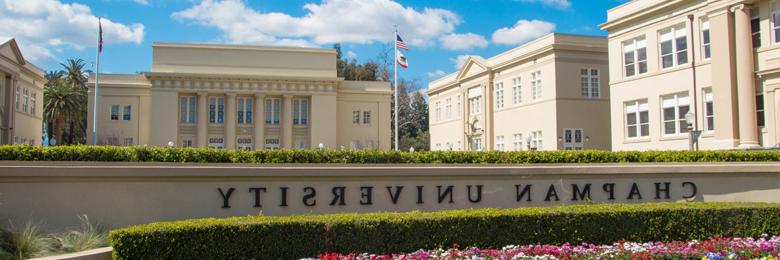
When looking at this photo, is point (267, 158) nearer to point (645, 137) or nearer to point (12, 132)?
point (645, 137)

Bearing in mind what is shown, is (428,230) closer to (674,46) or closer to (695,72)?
(695,72)

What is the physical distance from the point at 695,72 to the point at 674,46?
2.02 meters

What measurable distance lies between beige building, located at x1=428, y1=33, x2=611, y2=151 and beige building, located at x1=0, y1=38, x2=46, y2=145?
3319cm

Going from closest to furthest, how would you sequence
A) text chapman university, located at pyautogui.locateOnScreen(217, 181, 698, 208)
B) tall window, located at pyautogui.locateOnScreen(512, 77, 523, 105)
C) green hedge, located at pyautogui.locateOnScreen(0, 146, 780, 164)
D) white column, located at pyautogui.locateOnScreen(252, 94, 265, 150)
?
1. text chapman university, located at pyautogui.locateOnScreen(217, 181, 698, 208)
2. green hedge, located at pyautogui.locateOnScreen(0, 146, 780, 164)
3. tall window, located at pyautogui.locateOnScreen(512, 77, 523, 105)
4. white column, located at pyautogui.locateOnScreen(252, 94, 265, 150)

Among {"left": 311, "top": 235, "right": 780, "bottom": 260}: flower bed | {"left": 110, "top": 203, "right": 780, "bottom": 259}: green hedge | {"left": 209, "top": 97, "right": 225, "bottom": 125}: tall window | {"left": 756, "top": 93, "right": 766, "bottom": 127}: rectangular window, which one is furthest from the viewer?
{"left": 209, "top": 97, "right": 225, "bottom": 125}: tall window

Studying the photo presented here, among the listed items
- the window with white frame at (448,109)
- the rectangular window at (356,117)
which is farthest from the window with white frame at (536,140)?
the rectangular window at (356,117)

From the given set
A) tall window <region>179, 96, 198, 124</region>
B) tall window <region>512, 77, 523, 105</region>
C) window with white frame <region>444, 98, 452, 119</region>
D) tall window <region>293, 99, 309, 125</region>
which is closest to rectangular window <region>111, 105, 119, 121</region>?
tall window <region>179, 96, 198, 124</region>

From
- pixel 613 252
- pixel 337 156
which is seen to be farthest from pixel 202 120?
pixel 613 252

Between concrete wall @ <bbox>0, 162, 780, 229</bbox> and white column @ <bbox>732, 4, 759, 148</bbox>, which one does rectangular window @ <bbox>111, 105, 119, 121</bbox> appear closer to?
white column @ <bbox>732, 4, 759, 148</bbox>

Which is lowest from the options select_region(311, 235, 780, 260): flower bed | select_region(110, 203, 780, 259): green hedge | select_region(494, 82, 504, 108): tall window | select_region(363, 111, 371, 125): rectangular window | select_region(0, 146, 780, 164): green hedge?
select_region(311, 235, 780, 260): flower bed

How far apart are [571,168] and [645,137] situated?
2451 cm

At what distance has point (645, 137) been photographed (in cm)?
3450

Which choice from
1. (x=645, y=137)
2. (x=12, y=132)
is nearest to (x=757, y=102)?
(x=645, y=137)

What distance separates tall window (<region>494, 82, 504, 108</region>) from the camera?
48.7 meters
